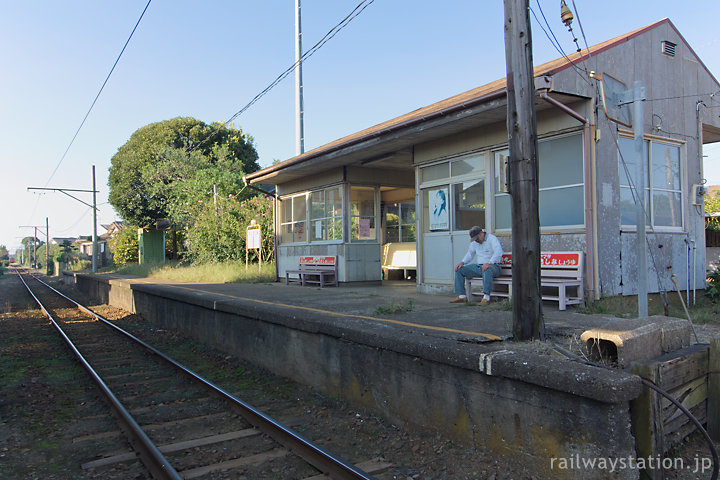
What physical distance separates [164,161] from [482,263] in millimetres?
27836

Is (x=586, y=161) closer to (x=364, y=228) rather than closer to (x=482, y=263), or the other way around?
(x=482, y=263)

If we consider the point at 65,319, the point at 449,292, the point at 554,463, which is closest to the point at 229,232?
the point at 65,319

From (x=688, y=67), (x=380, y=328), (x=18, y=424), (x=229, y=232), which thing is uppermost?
(x=688, y=67)

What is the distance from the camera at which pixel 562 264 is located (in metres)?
7.77

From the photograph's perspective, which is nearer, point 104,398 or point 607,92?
point 104,398

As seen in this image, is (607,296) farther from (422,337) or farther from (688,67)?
(688,67)

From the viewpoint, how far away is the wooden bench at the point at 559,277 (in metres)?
7.36

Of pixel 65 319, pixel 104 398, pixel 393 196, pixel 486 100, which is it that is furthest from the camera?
pixel 393 196

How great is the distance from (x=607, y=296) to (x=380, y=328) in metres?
4.03

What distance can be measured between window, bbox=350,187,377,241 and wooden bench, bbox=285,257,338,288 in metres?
0.97

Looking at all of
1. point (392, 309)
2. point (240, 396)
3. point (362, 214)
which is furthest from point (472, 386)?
point (362, 214)

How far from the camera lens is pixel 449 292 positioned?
991cm

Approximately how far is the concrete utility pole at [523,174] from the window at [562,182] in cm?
276

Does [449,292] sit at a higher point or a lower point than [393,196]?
lower
